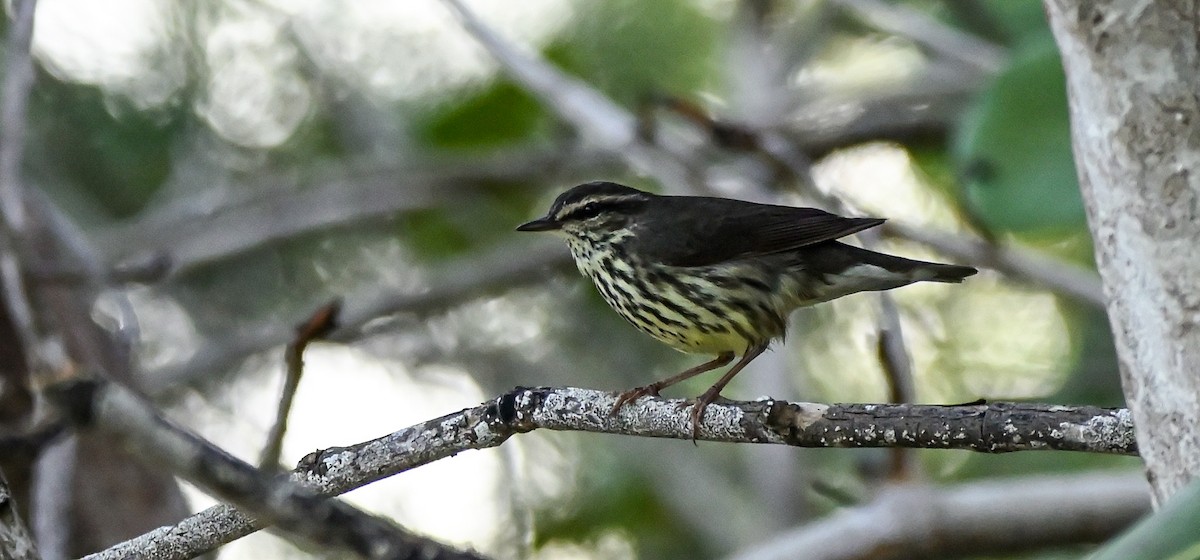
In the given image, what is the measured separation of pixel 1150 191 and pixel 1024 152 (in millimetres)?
2706

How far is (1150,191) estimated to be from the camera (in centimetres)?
252

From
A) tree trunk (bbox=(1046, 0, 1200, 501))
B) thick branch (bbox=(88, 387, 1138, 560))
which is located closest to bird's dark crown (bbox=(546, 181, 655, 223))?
thick branch (bbox=(88, 387, 1138, 560))

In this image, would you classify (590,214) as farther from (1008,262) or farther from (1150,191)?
(1150,191)

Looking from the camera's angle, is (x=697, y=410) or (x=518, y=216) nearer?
(x=697, y=410)

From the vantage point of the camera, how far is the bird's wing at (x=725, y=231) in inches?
168

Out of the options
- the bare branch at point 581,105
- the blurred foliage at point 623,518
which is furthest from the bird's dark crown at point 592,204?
the blurred foliage at point 623,518

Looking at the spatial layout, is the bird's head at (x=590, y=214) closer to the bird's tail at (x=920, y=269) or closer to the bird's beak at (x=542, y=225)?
the bird's beak at (x=542, y=225)

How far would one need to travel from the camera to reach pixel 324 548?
4.46 ft

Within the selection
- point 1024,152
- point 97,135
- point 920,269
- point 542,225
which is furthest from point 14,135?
point 1024,152

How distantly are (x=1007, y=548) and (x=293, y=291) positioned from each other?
4.21 meters

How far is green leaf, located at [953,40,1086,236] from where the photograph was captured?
4.98 metres

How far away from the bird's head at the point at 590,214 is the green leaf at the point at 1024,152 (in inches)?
55.6

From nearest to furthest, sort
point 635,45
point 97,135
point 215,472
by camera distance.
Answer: point 215,472 → point 97,135 → point 635,45

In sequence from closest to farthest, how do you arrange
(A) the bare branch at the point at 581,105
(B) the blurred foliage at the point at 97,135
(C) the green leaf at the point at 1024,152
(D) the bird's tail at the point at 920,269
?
(D) the bird's tail at the point at 920,269 → (C) the green leaf at the point at 1024,152 → (A) the bare branch at the point at 581,105 → (B) the blurred foliage at the point at 97,135
